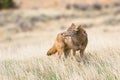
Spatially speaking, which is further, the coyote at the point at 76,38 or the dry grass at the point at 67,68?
the coyote at the point at 76,38

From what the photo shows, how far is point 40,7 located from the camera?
155ft

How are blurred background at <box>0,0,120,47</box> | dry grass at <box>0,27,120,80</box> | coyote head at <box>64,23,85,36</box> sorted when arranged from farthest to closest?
blurred background at <box>0,0,120,47</box>
coyote head at <box>64,23,85,36</box>
dry grass at <box>0,27,120,80</box>

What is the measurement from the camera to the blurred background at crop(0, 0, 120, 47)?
3281 centimetres

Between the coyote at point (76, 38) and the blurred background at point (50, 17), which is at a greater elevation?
the coyote at point (76, 38)

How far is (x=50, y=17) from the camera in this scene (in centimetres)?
4016

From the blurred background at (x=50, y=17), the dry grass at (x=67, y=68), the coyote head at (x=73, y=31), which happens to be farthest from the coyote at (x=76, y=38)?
the blurred background at (x=50, y=17)

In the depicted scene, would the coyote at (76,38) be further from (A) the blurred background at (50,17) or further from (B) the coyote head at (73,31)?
(A) the blurred background at (50,17)

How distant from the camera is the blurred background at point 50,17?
108ft

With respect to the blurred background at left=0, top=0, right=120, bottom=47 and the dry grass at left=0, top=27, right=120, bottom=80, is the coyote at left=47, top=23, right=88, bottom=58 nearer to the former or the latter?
the dry grass at left=0, top=27, right=120, bottom=80

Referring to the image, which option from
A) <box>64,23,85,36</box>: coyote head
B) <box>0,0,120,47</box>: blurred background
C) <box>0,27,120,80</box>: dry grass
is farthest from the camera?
<box>0,0,120,47</box>: blurred background

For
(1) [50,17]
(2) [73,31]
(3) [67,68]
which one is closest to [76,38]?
(2) [73,31]

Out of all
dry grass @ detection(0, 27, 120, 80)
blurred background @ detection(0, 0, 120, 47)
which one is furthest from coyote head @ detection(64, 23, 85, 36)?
blurred background @ detection(0, 0, 120, 47)

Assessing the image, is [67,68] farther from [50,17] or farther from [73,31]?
[50,17]

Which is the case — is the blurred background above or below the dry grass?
below
